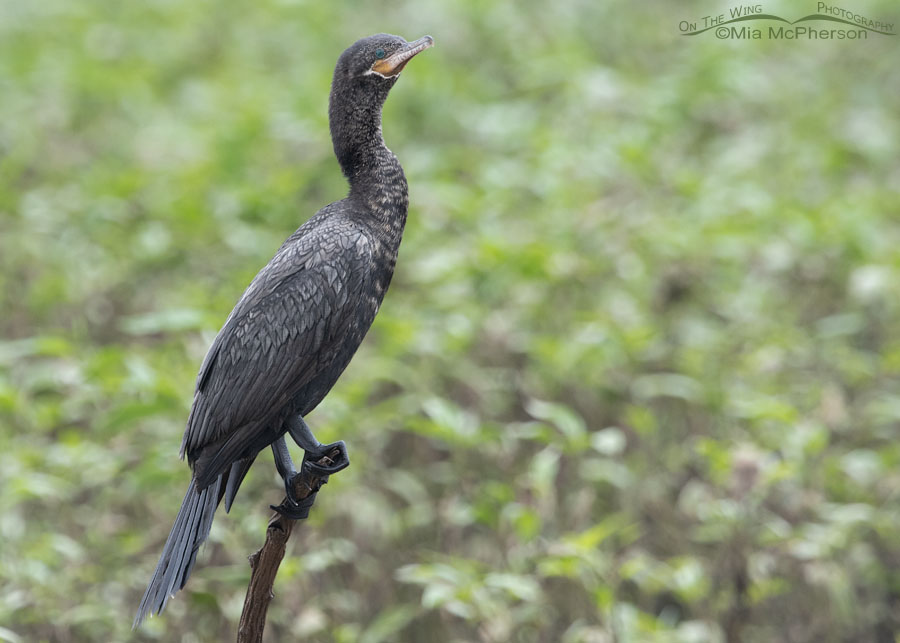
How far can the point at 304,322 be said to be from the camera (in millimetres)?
2277

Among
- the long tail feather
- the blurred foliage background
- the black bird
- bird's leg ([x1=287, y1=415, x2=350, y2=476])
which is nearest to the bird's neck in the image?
the black bird

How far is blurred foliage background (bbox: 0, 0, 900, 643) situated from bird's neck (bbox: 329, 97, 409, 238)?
1154 mm

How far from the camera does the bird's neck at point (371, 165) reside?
236 centimetres

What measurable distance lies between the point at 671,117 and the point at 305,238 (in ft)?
12.9

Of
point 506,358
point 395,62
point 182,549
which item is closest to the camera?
point 182,549

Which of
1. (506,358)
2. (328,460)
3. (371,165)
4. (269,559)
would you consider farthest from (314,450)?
(506,358)

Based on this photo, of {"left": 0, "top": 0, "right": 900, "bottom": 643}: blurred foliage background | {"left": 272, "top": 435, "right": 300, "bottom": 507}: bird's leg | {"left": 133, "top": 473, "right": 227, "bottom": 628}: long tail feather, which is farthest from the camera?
{"left": 0, "top": 0, "right": 900, "bottom": 643}: blurred foliage background

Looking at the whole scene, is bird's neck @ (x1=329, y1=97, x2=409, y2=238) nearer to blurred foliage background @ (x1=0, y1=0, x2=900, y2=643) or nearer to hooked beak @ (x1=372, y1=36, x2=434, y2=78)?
hooked beak @ (x1=372, y1=36, x2=434, y2=78)

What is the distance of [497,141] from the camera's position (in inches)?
244

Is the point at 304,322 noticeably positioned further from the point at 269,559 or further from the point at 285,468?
the point at 269,559

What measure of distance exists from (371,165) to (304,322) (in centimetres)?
41

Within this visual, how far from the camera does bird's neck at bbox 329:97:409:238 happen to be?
236 cm

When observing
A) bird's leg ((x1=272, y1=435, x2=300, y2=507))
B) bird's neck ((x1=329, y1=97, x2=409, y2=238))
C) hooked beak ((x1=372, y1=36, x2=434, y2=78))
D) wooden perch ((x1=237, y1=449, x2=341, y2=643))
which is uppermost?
hooked beak ((x1=372, y1=36, x2=434, y2=78))

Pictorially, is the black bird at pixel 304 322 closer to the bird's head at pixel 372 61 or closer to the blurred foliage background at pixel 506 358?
the bird's head at pixel 372 61
